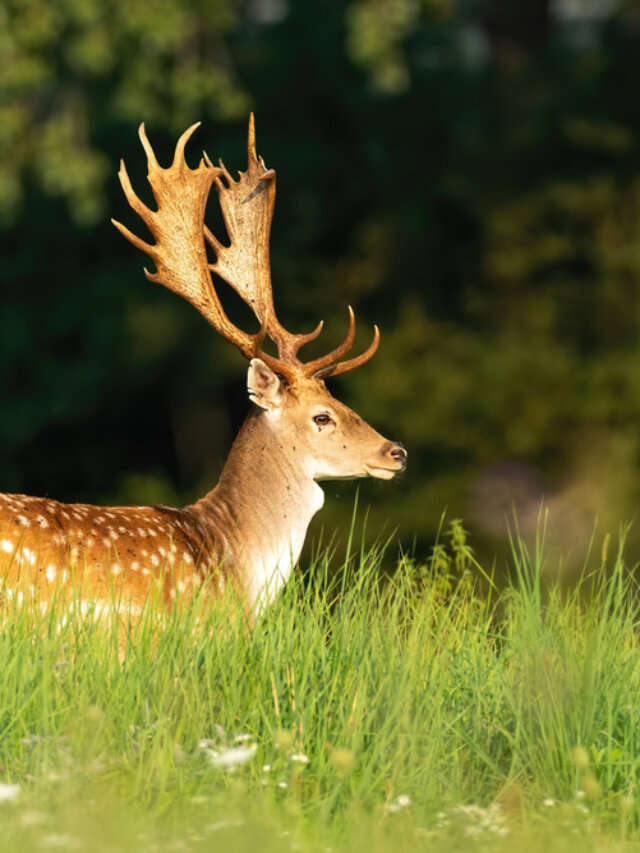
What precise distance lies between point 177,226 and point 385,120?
441 inches

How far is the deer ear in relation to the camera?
620 cm

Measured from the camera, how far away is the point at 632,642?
204 inches

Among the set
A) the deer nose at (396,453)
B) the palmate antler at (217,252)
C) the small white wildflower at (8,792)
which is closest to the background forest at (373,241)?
the palmate antler at (217,252)

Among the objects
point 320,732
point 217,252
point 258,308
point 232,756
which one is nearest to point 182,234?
point 217,252

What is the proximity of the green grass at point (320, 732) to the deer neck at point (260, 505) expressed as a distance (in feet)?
2.96

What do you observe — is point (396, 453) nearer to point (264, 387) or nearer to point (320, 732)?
point (264, 387)

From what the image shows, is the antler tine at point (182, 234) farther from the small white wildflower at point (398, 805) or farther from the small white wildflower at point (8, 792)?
the small white wildflower at point (8, 792)

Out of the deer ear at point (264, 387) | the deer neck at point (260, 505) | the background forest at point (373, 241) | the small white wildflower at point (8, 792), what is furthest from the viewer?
the background forest at point (373, 241)

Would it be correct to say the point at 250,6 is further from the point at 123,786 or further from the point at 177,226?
the point at 123,786

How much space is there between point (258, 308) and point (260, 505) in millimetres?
988

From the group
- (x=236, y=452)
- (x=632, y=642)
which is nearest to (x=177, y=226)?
(x=236, y=452)

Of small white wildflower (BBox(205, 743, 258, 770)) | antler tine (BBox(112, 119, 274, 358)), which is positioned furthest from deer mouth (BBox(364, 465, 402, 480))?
small white wildflower (BBox(205, 743, 258, 770))

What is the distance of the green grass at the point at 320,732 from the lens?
3.89m

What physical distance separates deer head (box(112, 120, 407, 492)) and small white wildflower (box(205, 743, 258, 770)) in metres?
2.14
